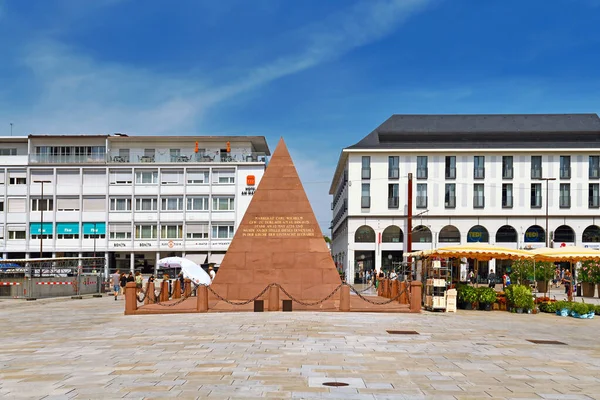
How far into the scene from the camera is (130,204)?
62750 mm

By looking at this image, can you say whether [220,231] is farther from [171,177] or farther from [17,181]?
[17,181]

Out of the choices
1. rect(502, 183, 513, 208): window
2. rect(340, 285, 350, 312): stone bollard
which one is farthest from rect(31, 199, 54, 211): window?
rect(340, 285, 350, 312): stone bollard

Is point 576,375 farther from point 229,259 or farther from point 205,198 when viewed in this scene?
point 205,198

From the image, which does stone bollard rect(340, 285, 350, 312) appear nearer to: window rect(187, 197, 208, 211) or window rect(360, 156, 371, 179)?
window rect(360, 156, 371, 179)

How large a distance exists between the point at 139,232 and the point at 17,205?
12365 mm

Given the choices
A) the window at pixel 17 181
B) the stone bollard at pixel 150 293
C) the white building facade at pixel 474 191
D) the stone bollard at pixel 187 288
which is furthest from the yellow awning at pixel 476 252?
the window at pixel 17 181

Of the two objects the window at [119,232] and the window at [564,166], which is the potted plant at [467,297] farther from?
the window at [119,232]

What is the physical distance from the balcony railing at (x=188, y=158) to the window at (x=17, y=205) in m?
9.24

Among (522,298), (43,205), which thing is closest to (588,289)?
(522,298)

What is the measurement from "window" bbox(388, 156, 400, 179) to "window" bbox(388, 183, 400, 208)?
837 mm

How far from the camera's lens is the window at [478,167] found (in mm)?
58156

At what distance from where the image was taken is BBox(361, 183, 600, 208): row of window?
57.4 metres

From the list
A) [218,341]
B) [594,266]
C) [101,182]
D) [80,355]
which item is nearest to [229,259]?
[218,341]

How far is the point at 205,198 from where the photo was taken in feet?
205
